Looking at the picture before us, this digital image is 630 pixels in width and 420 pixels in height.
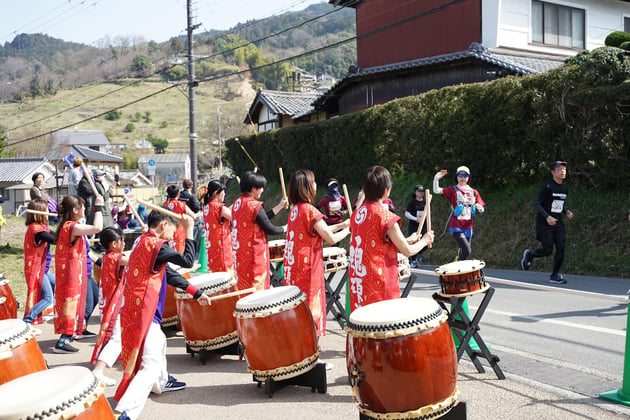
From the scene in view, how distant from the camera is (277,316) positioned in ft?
15.6

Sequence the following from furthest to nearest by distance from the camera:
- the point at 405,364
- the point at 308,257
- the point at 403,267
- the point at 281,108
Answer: the point at 281,108 → the point at 403,267 → the point at 308,257 → the point at 405,364

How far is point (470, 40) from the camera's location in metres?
18.0

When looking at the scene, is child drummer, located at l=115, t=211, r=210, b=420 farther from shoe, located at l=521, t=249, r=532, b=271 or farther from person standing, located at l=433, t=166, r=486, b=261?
shoe, located at l=521, t=249, r=532, b=271

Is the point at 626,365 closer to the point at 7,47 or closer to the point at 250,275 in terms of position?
the point at 250,275

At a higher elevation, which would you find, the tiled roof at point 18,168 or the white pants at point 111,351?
the tiled roof at point 18,168

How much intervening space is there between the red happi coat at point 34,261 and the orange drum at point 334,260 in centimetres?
355

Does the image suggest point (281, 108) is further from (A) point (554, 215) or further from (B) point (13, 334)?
(B) point (13, 334)

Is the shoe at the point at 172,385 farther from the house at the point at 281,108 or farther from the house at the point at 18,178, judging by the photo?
the house at the point at 18,178

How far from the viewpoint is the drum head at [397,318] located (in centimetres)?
362

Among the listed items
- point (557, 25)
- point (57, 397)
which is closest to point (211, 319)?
point (57, 397)

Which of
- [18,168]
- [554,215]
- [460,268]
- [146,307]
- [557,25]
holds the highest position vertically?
[557,25]

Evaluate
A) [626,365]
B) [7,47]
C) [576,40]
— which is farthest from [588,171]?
[7,47]

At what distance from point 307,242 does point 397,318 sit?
1825mm

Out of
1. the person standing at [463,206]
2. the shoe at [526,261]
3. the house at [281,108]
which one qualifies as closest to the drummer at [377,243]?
the person standing at [463,206]
